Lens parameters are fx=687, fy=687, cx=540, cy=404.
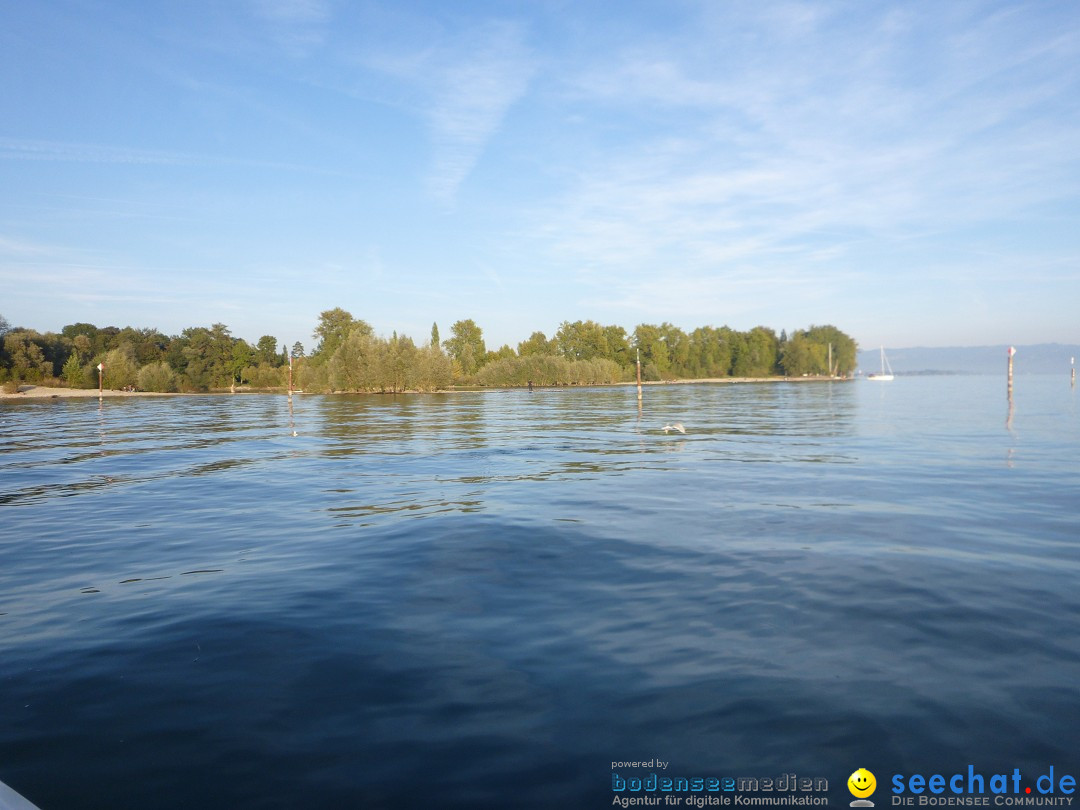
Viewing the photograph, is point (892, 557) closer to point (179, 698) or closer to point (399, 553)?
point (399, 553)

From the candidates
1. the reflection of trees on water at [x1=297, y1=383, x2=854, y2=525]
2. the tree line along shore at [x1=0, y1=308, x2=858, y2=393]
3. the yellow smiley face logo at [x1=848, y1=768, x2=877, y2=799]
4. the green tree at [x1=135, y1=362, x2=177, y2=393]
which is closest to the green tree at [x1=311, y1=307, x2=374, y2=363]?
the tree line along shore at [x1=0, y1=308, x2=858, y2=393]

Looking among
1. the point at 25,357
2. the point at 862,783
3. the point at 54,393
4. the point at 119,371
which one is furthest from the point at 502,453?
the point at 25,357

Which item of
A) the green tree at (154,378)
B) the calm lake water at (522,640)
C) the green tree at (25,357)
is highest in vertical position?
the green tree at (25,357)

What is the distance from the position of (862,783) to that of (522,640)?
128 inches

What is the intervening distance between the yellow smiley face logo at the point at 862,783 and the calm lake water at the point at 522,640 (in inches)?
2.4

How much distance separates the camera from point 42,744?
16.2ft

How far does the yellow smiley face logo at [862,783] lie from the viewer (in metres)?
4.36

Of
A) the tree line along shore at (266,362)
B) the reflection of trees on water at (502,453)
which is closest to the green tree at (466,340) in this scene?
the tree line along shore at (266,362)

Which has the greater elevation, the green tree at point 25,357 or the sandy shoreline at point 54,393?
the green tree at point 25,357

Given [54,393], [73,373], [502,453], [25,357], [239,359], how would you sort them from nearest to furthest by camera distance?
[502,453], [54,393], [25,357], [73,373], [239,359]

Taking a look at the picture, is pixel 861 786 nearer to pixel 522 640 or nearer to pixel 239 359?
pixel 522 640

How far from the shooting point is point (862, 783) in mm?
4438

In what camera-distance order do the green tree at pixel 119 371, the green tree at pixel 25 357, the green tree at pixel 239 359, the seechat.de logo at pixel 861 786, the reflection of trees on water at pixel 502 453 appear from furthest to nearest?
the green tree at pixel 239 359
the green tree at pixel 119 371
the green tree at pixel 25 357
the reflection of trees on water at pixel 502 453
the seechat.de logo at pixel 861 786

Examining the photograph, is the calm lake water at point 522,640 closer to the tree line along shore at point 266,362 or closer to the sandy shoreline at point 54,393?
the tree line along shore at point 266,362
